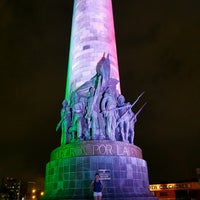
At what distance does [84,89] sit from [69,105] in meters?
1.28

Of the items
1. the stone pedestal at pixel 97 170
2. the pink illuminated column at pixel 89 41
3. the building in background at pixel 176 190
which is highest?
the pink illuminated column at pixel 89 41

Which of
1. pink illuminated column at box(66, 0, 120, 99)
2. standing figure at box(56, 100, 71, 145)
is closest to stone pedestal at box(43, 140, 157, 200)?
standing figure at box(56, 100, 71, 145)

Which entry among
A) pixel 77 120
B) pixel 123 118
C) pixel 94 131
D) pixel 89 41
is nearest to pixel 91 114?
pixel 77 120

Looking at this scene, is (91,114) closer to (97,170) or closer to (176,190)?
(97,170)

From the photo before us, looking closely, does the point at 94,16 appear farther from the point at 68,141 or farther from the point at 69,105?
the point at 68,141

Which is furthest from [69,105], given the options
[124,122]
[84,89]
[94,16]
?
[94,16]

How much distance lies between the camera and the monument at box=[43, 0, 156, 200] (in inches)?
456

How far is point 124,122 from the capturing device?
1386 centimetres

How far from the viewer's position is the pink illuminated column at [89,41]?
15.3 m

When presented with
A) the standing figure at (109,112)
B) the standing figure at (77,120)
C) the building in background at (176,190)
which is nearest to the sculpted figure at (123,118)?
the standing figure at (109,112)

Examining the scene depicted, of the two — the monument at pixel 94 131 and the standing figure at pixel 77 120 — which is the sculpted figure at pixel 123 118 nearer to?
the monument at pixel 94 131

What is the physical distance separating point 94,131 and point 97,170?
2.18 metres

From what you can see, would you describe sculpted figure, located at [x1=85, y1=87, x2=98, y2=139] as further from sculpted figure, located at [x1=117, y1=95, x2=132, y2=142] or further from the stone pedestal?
sculpted figure, located at [x1=117, y1=95, x2=132, y2=142]

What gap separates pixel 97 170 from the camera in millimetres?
11570
